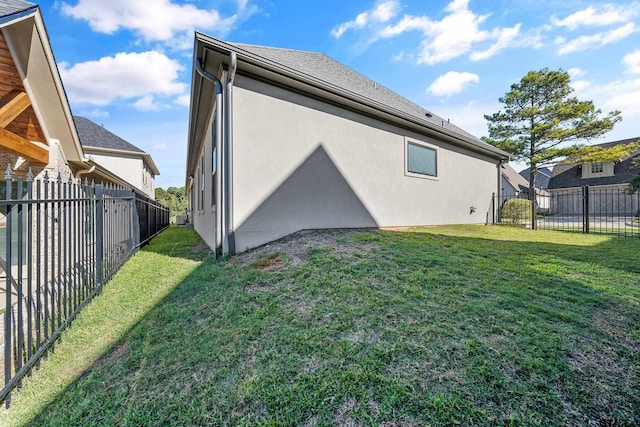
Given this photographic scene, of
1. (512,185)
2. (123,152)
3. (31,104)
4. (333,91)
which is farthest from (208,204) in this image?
(512,185)

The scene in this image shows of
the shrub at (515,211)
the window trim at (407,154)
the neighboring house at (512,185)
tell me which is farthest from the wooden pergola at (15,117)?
the neighboring house at (512,185)

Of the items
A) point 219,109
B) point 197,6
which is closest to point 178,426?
point 219,109

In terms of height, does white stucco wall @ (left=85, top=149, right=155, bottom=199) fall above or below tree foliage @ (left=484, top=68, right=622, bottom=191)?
below

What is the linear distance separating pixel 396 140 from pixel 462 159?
3854 mm

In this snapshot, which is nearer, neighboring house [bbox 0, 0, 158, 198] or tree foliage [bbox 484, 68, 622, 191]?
neighboring house [bbox 0, 0, 158, 198]

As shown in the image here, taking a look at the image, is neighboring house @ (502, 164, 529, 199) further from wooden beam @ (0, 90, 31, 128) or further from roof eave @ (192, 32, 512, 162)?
wooden beam @ (0, 90, 31, 128)

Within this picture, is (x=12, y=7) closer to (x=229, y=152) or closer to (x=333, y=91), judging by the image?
(x=229, y=152)

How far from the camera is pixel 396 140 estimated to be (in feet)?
27.0

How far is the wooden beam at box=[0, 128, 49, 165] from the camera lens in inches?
170

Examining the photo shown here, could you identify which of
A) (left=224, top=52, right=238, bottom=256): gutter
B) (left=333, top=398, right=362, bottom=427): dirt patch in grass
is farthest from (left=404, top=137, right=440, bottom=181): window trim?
(left=333, top=398, right=362, bottom=427): dirt patch in grass

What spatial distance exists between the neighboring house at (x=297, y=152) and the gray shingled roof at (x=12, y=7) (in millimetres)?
2390

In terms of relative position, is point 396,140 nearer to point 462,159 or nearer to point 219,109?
point 462,159

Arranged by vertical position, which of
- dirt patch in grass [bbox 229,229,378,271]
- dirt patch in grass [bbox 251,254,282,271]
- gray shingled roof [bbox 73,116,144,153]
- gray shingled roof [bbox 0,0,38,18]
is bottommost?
dirt patch in grass [bbox 251,254,282,271]

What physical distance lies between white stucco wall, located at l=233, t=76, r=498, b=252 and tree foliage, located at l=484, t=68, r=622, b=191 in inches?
625
